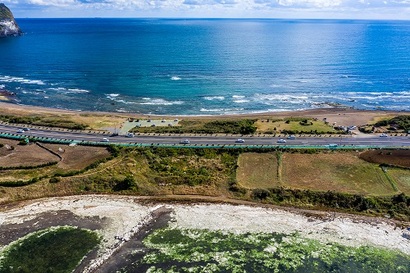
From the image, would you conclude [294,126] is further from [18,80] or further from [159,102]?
[18,80]

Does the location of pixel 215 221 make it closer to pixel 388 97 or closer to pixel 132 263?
pixel 132 263

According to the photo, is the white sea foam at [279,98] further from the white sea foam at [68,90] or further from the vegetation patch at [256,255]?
the vegetation patch at [256,255]

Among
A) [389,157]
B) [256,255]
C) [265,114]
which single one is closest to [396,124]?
[389,157]

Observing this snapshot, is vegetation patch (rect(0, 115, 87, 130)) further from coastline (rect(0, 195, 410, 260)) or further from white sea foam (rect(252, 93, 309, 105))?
white sea foam (rect(252, 93, 309, 105))

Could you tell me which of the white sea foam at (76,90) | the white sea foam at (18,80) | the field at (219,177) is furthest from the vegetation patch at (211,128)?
the white sea foam at (18,80)

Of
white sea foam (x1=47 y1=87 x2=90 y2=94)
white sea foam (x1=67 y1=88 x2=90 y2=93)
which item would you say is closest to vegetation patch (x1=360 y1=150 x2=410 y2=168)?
white sea foam (x1=67 y1=88 x2=90 y2=93)

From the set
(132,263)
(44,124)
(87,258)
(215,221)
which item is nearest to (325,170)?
(215,221)
